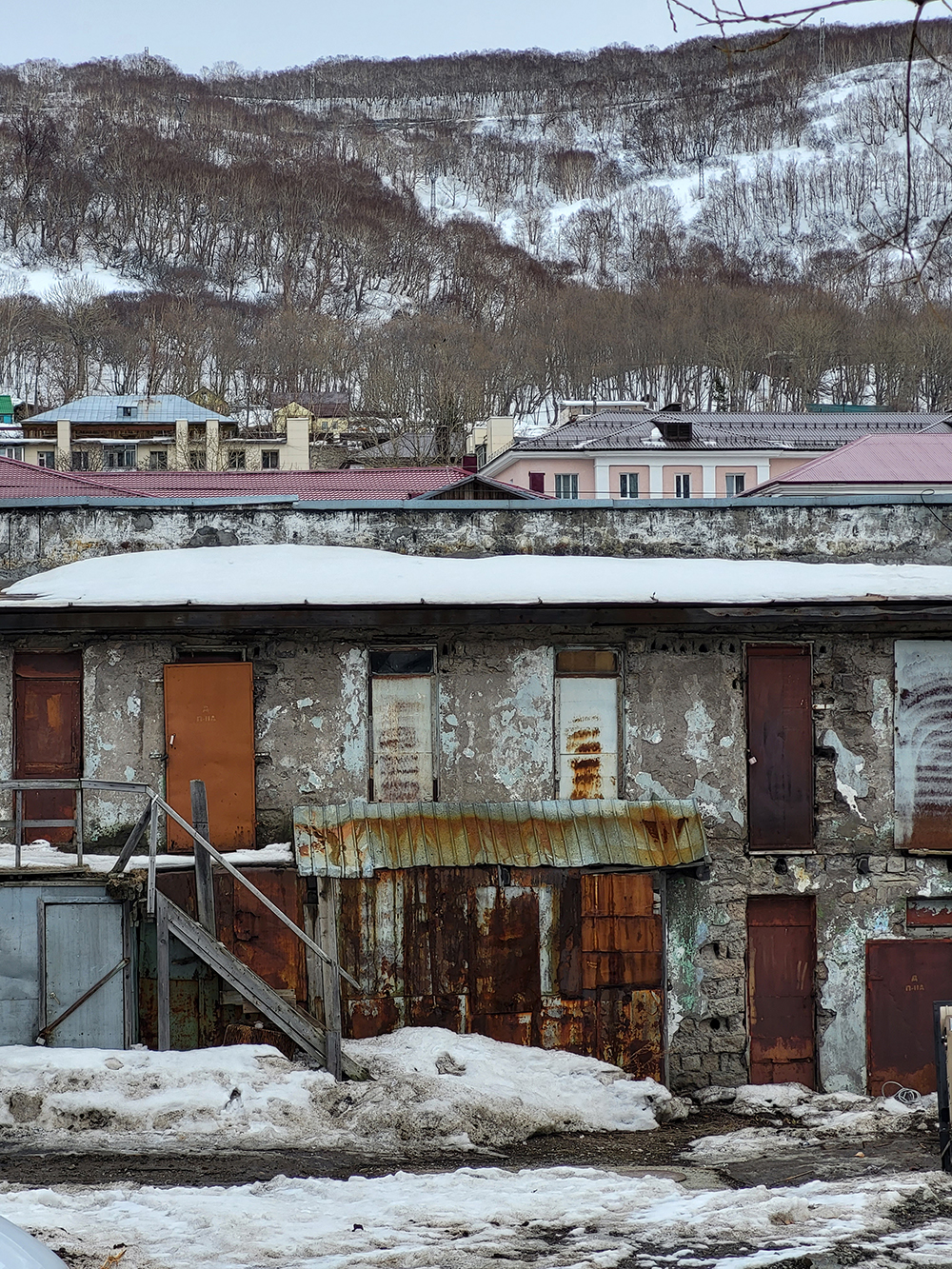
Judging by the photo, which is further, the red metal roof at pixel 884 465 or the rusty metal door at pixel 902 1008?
the red metal roof at pixel 884 465

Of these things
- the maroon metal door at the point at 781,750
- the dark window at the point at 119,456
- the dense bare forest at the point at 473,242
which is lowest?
the maroon metal door at the point at 781,750

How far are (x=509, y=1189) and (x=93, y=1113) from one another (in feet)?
11.8

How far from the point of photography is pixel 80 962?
10688mm

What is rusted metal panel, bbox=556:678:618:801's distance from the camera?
491 inches

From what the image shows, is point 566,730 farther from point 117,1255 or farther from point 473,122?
point 473,122

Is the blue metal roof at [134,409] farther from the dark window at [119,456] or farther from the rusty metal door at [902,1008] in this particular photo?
the rusty metal door at [902,1008]

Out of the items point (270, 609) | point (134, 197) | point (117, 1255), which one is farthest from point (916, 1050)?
point (134, 197)

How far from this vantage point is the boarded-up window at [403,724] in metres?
12.4

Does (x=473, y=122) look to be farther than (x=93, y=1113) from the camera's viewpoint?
Yes

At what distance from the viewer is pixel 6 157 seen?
143 m

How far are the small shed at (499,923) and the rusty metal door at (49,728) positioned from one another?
8.23 ft

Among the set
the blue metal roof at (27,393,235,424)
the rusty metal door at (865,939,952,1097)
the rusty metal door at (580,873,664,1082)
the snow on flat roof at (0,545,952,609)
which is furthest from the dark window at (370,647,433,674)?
the blue metal roof at (27,393,235,424)

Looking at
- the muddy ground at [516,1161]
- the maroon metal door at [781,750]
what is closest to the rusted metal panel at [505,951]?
the muddy ground at [516,1161]

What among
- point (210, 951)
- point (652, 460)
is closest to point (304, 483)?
point (210, 951)
